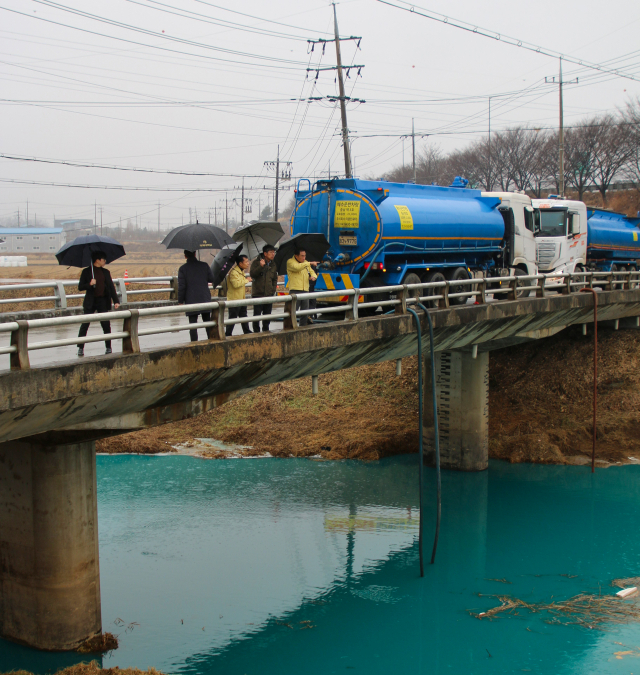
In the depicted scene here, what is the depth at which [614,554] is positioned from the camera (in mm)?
16109

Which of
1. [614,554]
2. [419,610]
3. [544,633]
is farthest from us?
[614,554]

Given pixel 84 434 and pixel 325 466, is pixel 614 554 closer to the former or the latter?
pixel 325 466

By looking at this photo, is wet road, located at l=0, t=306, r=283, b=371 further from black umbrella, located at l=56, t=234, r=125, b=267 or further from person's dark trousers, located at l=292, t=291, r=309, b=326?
black umbrella, located at l=56, t=234, r=125, b=267

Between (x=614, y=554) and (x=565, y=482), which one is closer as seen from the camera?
(x=614, y=554)

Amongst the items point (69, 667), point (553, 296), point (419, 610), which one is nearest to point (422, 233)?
point (553, 296)

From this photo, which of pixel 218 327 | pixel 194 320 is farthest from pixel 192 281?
pixel 194 320

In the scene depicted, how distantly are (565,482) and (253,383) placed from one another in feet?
43.5

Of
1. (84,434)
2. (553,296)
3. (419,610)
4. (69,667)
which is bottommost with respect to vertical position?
(419,610)

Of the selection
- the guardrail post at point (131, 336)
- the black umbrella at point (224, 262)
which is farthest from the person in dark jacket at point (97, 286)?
the black umbrella at point (224, 262)

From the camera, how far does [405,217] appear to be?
1677 centimetres

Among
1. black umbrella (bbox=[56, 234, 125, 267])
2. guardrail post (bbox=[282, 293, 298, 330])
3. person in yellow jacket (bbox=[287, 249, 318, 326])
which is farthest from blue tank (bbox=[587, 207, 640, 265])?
black umbrella (bbox=[56, 234, 125, 267])

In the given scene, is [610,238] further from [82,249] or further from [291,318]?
[82,249]

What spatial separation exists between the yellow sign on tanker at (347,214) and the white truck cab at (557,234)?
A: 11243 mm

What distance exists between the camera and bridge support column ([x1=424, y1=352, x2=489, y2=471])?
70.1 feet
